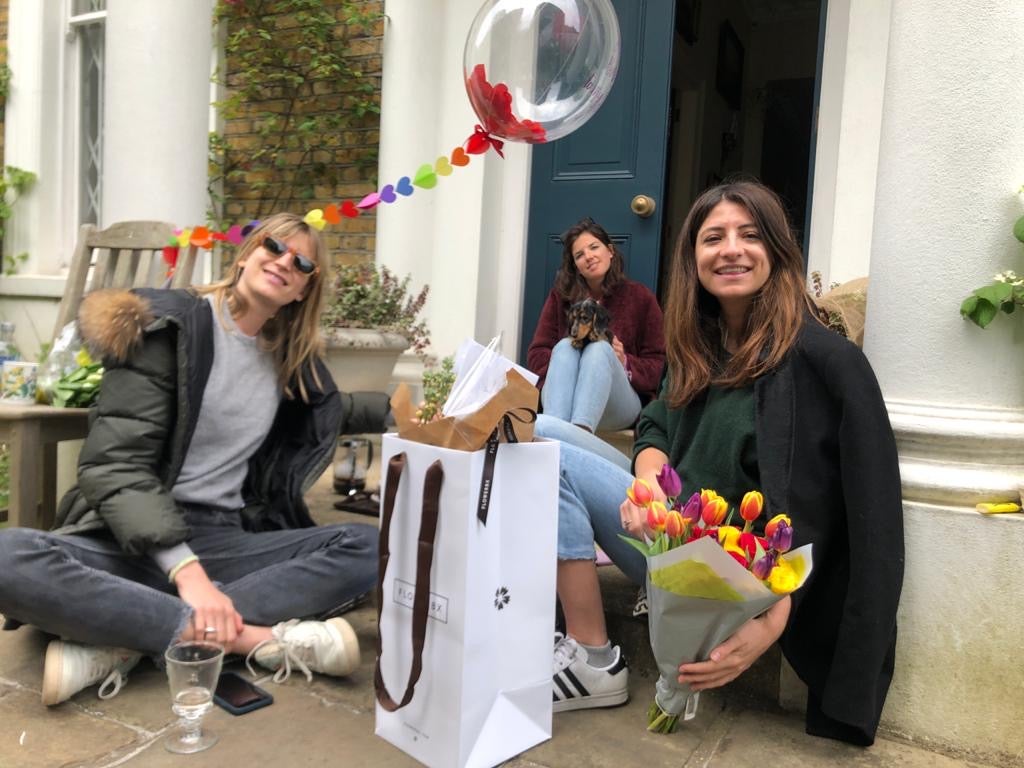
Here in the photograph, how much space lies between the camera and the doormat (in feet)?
9.81

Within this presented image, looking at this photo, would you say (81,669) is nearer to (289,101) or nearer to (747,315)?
(747,315)

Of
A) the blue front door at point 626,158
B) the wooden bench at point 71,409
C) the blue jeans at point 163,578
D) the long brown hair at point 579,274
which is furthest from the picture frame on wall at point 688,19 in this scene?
the blue jeans at point 163,578

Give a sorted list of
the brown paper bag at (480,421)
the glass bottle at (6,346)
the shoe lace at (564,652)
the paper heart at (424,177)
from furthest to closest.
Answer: the glass bottle at (6,346), the paper heart at (424,177), the shoe lace at (564,652), the brown paper bag at (480,421)

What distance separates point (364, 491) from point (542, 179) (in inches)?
72.4

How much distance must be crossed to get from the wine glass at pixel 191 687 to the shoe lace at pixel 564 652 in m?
0.68

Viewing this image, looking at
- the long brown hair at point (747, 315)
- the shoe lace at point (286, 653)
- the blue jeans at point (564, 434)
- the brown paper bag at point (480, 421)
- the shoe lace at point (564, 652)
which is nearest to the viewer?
the brown paper bag at point (480, 421)

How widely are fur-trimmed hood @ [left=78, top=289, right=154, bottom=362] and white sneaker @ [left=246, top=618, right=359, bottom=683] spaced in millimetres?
747

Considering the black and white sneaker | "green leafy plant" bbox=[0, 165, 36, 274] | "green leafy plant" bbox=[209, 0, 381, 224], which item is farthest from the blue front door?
"green leafy plant" bbox=[0, 165, 36, 274]

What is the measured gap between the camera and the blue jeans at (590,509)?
5.78 ft

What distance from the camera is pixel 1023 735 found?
1.53 m

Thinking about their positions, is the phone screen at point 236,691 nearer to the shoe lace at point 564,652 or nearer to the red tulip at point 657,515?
the shoe lace at point 564,652

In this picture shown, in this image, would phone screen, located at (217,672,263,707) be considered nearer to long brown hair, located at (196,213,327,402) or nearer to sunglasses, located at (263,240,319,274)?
long brown hair, located at (196,213,327,402)

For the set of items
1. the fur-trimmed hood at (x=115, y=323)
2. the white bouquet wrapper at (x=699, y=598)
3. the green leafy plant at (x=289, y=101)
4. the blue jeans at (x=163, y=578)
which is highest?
the green leafy plant at (x=289, y=101)

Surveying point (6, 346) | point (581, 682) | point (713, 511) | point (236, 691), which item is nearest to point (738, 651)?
point (713, 511)
